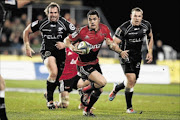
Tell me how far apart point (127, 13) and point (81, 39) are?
20626 mm

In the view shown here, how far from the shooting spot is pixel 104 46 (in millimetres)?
24250

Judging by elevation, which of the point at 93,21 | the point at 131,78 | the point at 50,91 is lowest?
the point at 50,91

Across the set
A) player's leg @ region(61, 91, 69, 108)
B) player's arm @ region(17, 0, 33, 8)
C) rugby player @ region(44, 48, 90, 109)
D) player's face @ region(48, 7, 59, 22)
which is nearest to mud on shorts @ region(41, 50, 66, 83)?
rugby player @ region(44, 48, 90, 109)

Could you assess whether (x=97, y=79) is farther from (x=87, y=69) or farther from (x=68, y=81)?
(x=68, y=81)

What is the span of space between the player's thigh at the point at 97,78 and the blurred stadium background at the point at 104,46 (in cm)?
894

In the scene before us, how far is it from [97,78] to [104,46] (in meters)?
14.4

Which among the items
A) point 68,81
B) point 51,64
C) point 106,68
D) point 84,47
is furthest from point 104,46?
point 84,47

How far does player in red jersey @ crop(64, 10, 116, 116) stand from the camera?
993 centimetres

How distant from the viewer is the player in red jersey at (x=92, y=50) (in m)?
9.93

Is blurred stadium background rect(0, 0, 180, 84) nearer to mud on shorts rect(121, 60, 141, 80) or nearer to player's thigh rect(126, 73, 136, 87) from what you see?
mud on shorts rect(121, 60, 141, 80)

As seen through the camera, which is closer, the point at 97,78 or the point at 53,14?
the point at 97,78

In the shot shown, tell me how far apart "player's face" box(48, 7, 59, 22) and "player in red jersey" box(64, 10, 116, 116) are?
4.99ft

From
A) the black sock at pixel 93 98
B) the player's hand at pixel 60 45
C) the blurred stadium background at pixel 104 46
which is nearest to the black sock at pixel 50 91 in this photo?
the player's hand at pixel 60 45

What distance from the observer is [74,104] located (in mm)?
12867
